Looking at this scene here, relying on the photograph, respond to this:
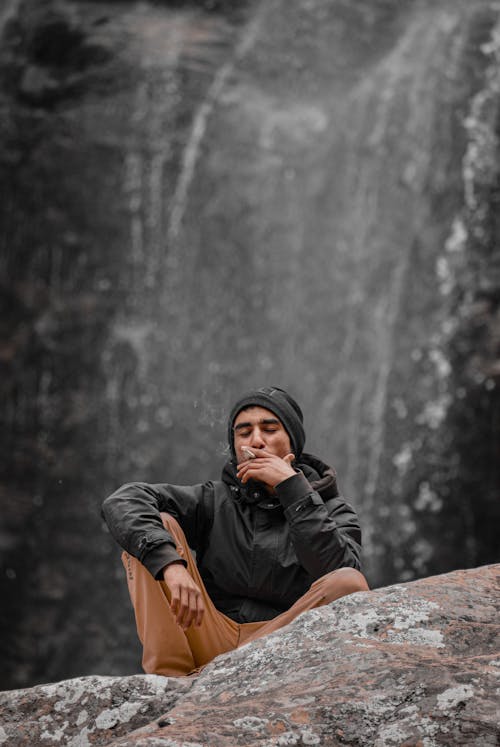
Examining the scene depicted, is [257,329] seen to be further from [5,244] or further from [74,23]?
[74,23]

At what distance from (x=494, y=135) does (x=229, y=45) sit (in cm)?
364

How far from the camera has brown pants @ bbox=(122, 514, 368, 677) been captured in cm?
282

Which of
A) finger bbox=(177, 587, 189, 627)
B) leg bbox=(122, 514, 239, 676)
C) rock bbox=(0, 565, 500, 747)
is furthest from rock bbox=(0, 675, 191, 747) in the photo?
leg bbox=(122, 514, 239, 676)

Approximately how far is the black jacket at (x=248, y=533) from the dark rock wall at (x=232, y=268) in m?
7.72

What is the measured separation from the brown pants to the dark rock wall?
26.0 ft

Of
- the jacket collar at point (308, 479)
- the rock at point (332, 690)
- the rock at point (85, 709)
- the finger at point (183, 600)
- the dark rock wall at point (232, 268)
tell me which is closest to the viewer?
the rock at point (332, 690)

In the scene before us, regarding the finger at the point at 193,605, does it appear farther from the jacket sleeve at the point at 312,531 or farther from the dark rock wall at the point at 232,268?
the dark rock wall at the point at 232,268

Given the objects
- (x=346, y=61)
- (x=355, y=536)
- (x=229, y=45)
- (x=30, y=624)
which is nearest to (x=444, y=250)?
(x=346, y=61)

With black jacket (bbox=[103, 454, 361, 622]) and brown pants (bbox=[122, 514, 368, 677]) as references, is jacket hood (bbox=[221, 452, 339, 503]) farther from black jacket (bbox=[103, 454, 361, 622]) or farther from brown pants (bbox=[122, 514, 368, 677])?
brown pants (bbox=[122, 514, 368, 677])

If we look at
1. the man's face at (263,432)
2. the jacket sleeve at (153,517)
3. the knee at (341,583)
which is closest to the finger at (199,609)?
the jacket sleeve at (153,517)

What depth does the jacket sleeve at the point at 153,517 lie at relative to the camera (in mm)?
2855

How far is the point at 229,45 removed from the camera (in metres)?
13.0

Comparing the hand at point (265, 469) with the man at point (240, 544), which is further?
the hand at point (265, 469)

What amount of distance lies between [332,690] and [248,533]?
980 millimetres
